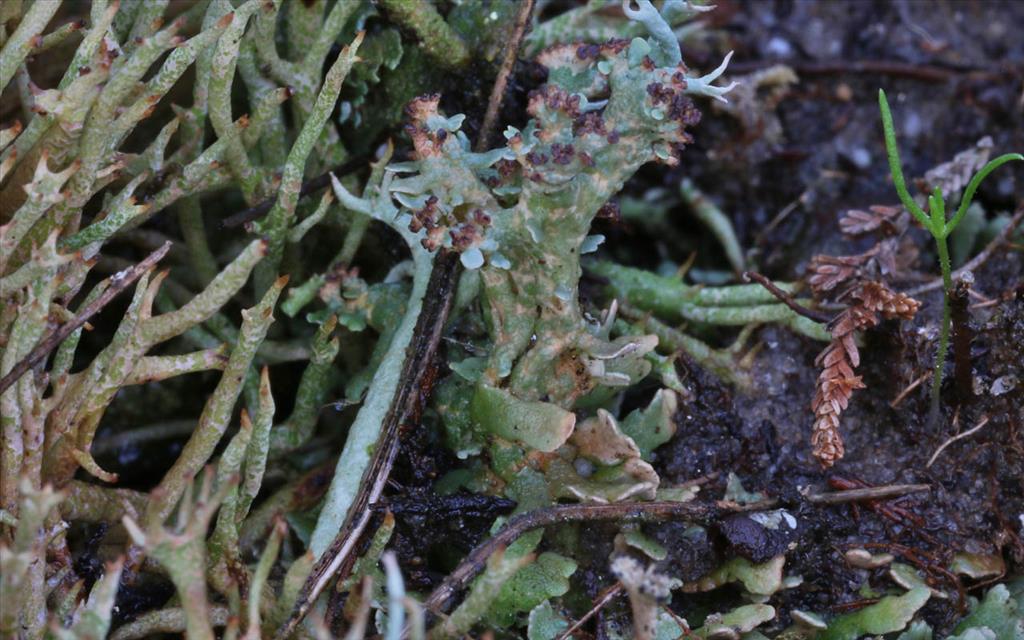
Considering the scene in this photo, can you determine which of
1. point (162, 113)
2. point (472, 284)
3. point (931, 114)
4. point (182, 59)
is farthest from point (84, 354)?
point (931, 114)

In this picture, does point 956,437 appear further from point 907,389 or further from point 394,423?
point 394,423

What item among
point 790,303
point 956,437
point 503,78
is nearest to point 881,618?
point 956,437

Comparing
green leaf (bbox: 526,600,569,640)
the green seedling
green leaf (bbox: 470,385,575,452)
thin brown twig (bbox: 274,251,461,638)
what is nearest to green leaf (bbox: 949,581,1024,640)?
the green seedling

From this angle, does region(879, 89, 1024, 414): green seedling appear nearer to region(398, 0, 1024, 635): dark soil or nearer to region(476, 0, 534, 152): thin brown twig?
region(398, 0, 1024, 635): dark soil

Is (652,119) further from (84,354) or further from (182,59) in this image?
(84,354)

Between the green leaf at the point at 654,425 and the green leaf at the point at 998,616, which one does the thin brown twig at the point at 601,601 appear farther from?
the green leaf at the point at 998,616
